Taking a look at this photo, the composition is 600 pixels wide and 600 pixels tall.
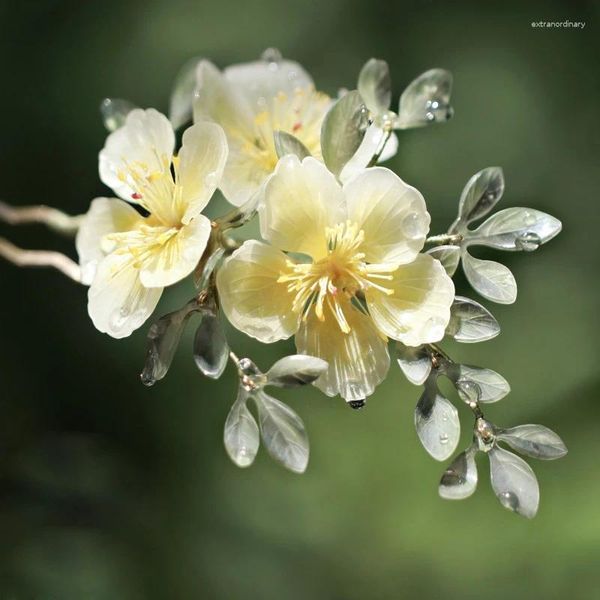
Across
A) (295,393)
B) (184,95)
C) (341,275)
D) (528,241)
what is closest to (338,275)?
(341,275)

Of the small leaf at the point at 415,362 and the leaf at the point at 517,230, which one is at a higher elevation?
the leaf at the point at 517,230

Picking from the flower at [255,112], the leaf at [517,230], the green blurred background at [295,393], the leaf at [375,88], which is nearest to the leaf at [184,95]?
the flower at [255,112]

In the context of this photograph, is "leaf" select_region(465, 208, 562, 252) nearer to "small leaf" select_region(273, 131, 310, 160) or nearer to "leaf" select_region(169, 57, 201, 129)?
"small leaf" select_region(273, 131, 310, 160)

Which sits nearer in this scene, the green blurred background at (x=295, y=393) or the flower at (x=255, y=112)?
the flower at (x=255, y=112)

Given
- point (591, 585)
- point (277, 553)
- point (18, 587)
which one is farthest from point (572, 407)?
point (18, 587)

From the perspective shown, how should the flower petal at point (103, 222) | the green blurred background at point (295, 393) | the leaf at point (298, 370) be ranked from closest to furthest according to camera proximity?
the leaf at point (298, 370) < the flower petal at point (103, 222) < the green blurred background at point (295, 393)

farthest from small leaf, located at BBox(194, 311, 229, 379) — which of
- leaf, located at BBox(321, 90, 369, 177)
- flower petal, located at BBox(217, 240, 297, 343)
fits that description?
leaf, located at BBox(321, 90, 369, 177)

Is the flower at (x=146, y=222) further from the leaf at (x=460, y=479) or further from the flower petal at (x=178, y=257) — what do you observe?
the leaf at (x=460, y=479)
